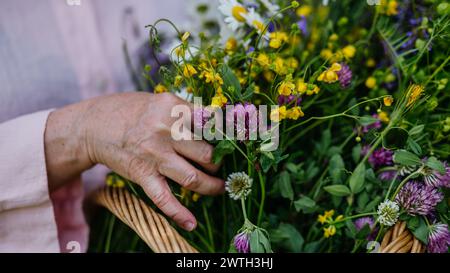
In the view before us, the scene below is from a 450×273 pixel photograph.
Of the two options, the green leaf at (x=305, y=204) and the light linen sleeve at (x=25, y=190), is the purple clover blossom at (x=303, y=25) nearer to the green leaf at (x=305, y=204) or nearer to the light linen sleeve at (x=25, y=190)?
the green leaf at (x=305, y=204)

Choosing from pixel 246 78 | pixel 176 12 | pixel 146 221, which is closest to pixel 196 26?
pixel 176 12

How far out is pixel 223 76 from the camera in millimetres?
524

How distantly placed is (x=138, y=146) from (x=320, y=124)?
0.26m

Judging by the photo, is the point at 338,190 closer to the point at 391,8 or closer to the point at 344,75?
the point at 344,75

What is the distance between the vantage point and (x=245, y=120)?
1.69ft

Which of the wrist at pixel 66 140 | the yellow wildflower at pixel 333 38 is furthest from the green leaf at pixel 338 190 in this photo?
the wrist at pixel 66 140

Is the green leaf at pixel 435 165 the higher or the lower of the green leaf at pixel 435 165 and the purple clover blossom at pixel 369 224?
the higher

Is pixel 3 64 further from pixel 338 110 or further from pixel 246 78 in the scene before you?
pixel 338 110

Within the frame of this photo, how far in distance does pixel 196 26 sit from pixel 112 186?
31 cm

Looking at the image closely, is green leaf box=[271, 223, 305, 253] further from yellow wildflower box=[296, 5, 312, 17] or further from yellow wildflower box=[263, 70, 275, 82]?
yellow wildflower box=[296, 5, 312, 17]

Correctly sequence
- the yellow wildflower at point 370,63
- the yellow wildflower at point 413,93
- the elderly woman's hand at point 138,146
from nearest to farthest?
the yellow wildflower at point 413,93 < the elderly woman's hand at point 138,146 < the yellow wildflower at point 370,63

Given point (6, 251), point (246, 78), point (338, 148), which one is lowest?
point (6, 251)

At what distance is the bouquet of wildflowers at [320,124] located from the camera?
0.53 meters

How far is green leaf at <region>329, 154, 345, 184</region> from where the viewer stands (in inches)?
24.1
